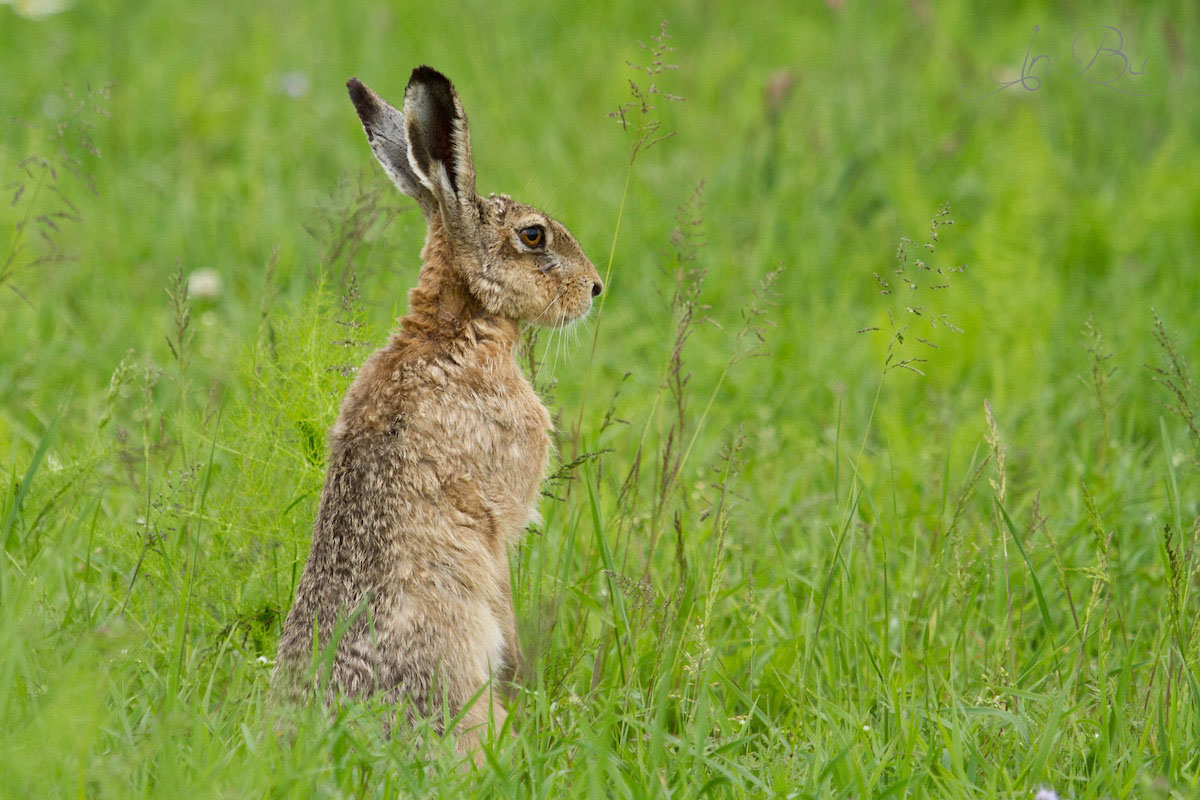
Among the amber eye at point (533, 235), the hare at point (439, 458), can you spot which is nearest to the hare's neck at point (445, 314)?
the hare at point (439, 458)

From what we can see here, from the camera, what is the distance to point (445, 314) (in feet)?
13.8

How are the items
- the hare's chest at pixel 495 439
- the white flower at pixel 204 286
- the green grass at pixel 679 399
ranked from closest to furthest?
the green grass at pixel 679 399 → the hare's chest at pixel 495 439 → the white flower at pixel 204 286

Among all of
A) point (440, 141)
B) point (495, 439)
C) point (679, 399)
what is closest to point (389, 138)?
point (440, 141)

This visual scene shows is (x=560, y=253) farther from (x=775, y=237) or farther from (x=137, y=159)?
(x=137, y=159)

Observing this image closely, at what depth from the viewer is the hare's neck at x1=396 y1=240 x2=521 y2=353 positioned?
4.16 metres

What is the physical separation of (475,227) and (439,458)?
84cm

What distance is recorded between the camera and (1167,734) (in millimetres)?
3529

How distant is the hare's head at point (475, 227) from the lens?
13.6ft

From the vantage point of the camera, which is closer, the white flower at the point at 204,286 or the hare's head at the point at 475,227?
the hare's head at the point at 475,227

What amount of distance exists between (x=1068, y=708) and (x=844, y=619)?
0.68 metres

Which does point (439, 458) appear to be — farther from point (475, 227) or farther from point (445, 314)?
point (475, 227)

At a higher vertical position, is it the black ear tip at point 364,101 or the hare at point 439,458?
the black ear tip at point 364,101

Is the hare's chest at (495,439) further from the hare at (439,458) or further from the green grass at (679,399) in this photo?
the green grass at (679,399)

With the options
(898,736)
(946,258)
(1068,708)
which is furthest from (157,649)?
(946,258)
